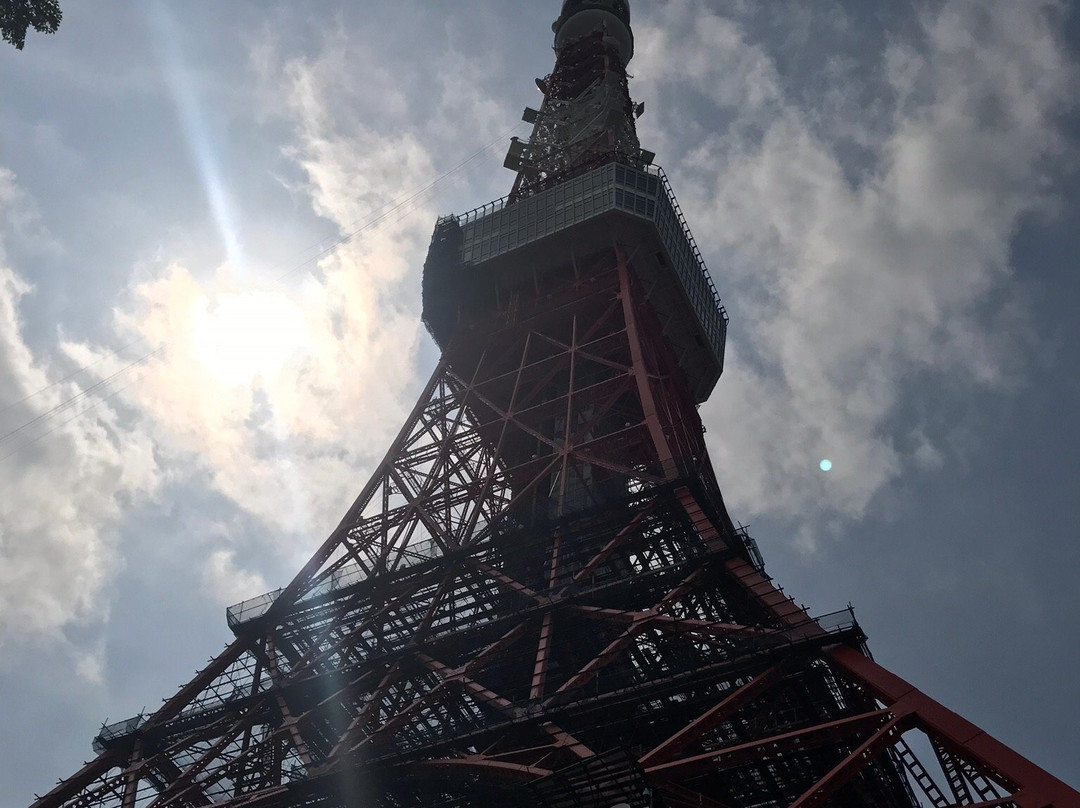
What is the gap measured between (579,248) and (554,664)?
76.1 ft

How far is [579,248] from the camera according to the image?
47812mm

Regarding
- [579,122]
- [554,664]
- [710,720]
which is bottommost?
[710,720]

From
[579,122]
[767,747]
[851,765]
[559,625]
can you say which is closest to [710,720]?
[767,747]

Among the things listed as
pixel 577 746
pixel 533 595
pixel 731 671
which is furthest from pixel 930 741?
pixel 533 595

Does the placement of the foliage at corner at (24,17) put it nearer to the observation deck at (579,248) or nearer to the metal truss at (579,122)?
the observation deck at (579,248)

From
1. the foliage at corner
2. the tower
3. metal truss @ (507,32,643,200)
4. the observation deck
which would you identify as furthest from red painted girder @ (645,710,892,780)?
metal truss @ (507,32,643,200)

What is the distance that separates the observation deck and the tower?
110 mm

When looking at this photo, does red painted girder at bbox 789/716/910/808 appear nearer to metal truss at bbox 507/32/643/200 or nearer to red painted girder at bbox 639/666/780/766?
red painted girder at bbox 639/666/780/766

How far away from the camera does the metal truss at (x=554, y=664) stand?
20.3 meters

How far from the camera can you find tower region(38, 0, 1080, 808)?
21297 millimetres

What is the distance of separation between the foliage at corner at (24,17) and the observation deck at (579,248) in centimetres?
3148

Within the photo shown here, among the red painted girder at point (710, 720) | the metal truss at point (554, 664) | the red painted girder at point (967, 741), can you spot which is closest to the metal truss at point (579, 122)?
the metal truss at point (554, 664)

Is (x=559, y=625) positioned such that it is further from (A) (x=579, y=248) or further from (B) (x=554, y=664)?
(A) (x=579, y=248)

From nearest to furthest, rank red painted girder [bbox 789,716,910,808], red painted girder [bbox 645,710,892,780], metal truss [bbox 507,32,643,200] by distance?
red painted girder [bbox 789,716,910,808], red painted girder [bbox 645,710,892,780], metal truss [bbox 507,32,643,200]
